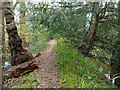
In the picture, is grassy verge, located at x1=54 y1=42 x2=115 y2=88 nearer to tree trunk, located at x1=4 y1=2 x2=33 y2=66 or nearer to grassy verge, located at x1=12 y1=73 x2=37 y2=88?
grassy verge, located at x1=12 y1=73 x2=37 y2=88

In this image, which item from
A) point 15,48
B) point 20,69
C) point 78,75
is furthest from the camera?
point 15,48

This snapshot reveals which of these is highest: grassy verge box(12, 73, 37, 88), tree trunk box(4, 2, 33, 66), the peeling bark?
tree trunk box(4, 2, 33, 66)

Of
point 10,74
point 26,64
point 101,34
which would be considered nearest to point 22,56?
point 26,64

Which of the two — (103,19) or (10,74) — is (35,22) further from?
(103,19)

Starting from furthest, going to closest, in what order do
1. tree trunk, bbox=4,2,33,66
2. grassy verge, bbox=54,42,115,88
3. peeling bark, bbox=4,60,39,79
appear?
tree trunk, bbox=4,2,33,66 < peeling bark, bbox=4,60,39,79 < grassy verge, bbox=54,42,115,88

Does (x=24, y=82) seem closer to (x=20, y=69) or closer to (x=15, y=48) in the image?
(x=20, y=69)

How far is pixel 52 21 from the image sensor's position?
334 centimetres

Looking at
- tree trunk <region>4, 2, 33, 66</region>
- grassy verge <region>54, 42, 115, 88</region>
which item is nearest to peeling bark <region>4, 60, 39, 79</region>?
tree trunk <region>4, 2, 33, 66</region>

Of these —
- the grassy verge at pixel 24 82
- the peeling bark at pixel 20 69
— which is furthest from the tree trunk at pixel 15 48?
the grassy verge at pixel 24 82

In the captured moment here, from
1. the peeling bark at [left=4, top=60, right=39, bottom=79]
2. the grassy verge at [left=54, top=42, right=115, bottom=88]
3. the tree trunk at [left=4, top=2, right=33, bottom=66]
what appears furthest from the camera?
the tree trunk at [left=4, top=2, right=33, bottom=66]

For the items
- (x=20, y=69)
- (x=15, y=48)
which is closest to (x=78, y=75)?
(x=20, y=69)

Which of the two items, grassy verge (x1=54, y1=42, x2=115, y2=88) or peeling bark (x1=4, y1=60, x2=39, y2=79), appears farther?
peeling bark (x1=4, y1=60, x2=39, y2=79)

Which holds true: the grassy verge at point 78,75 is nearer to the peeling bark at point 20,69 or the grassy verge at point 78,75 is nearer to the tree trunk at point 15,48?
the peeling bark at point 20,69

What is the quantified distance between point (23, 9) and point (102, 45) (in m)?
3.69
